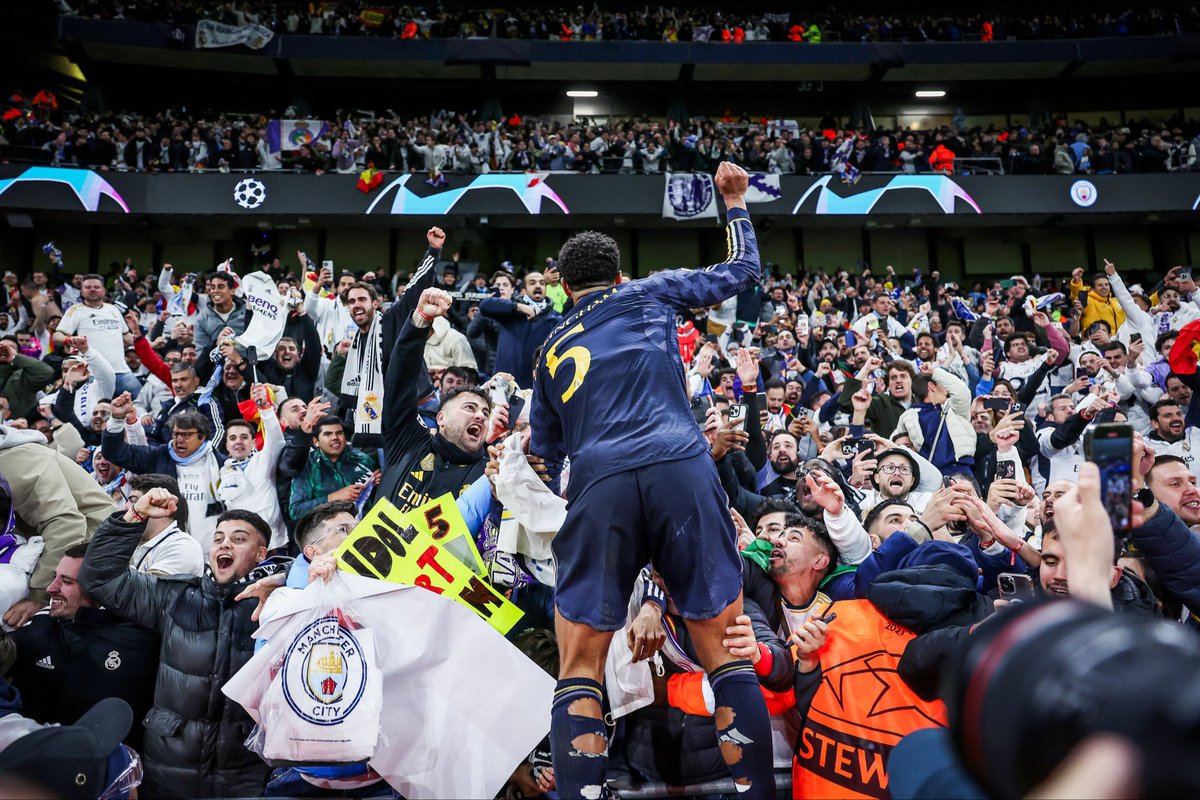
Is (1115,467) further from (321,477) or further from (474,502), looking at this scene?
(321,477)

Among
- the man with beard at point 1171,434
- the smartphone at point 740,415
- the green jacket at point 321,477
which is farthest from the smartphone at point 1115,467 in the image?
the man with beard at point 1171,434

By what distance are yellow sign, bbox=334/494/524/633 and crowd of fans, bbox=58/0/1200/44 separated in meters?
21.2

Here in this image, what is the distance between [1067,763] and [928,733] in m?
0.48

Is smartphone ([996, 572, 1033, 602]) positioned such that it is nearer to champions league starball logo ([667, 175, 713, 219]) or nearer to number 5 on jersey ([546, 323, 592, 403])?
number 5 on jersey ([546, 323, 592, 403])

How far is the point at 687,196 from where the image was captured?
19.1 metres

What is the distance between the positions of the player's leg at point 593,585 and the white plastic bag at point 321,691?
85 cm

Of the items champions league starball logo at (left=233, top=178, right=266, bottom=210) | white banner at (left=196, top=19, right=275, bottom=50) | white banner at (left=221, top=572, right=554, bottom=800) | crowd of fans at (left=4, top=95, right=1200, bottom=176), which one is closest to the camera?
white banner at (left=221, top=572, right=554, bottom=800)

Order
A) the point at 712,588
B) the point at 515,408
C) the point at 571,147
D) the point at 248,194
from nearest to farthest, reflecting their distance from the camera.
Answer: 1. the point at 712,588
2. the point at 515,408
3. the point at 248,194
4. the point at 571,147

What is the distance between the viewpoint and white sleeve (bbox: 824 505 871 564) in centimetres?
335

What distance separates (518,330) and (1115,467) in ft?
18.9

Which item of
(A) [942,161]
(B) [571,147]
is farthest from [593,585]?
(A) [942,161]

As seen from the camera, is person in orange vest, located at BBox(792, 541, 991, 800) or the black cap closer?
the black cap

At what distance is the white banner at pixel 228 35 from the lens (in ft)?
66.5

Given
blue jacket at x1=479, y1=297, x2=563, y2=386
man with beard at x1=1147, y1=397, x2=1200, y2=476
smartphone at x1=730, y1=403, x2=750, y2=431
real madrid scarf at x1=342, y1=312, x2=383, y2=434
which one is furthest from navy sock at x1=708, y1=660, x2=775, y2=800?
man with beard at x1=1147, y1=397, x2=1200, y2=476
